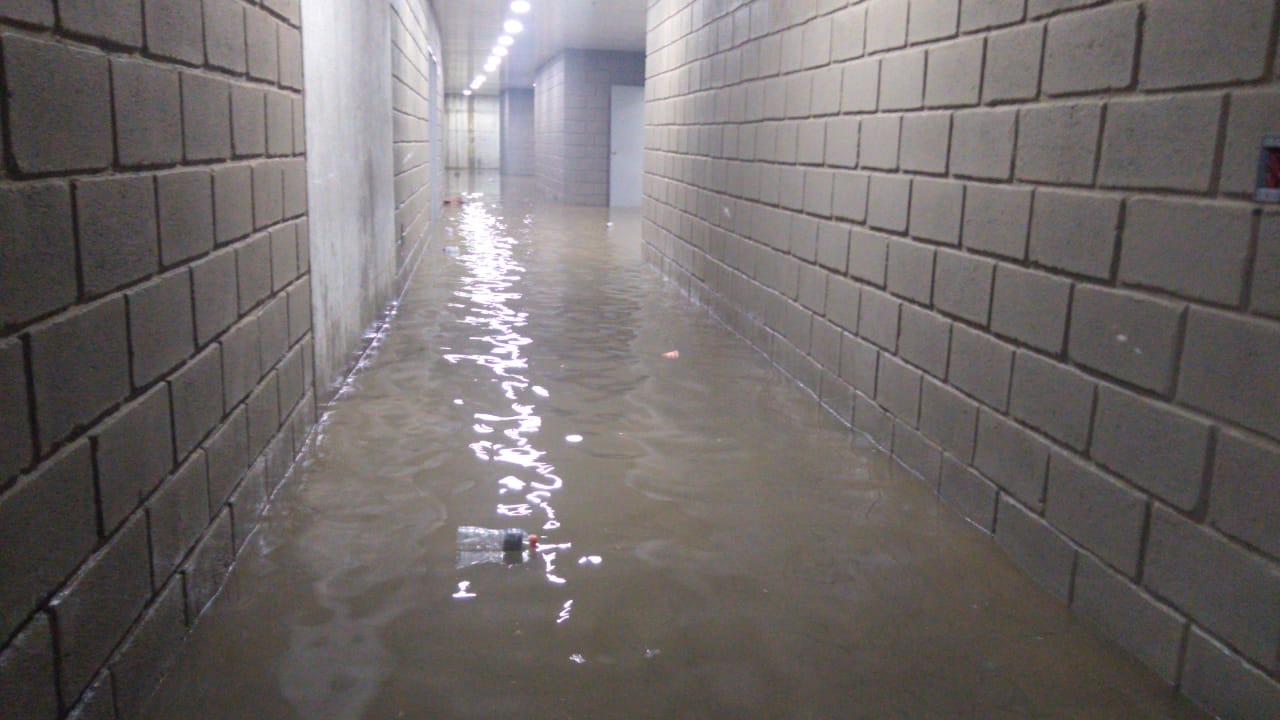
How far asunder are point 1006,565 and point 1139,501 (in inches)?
24.2

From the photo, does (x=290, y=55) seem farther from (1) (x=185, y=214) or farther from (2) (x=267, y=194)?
(1) (x=185, y=214)

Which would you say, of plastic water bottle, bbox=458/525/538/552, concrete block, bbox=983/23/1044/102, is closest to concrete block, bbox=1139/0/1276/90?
concrete block, bbox=983/23/1044/102

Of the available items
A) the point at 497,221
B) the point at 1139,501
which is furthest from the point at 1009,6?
the point at 497,221

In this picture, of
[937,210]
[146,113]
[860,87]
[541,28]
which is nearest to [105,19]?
[146,113]

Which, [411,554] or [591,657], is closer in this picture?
[591,657]

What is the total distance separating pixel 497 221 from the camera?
1409 cm

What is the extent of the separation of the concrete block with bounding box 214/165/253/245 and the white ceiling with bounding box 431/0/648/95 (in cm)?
895

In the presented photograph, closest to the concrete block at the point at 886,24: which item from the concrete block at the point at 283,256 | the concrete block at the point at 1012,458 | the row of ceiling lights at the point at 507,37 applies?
the concrete block at the point at 1012,458

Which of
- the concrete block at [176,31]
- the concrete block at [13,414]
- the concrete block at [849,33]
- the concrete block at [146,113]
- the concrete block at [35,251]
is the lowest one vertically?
the concrete block at [13,414]

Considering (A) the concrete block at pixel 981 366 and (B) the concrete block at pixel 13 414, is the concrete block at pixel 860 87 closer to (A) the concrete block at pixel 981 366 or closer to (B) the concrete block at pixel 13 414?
(A) the concrete block at pixel 981 366

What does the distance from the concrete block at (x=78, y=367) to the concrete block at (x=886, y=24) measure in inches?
120

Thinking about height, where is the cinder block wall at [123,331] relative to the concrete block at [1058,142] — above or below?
below

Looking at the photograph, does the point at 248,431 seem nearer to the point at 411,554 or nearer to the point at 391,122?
the point at 411,554

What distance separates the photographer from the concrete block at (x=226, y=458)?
262cm
